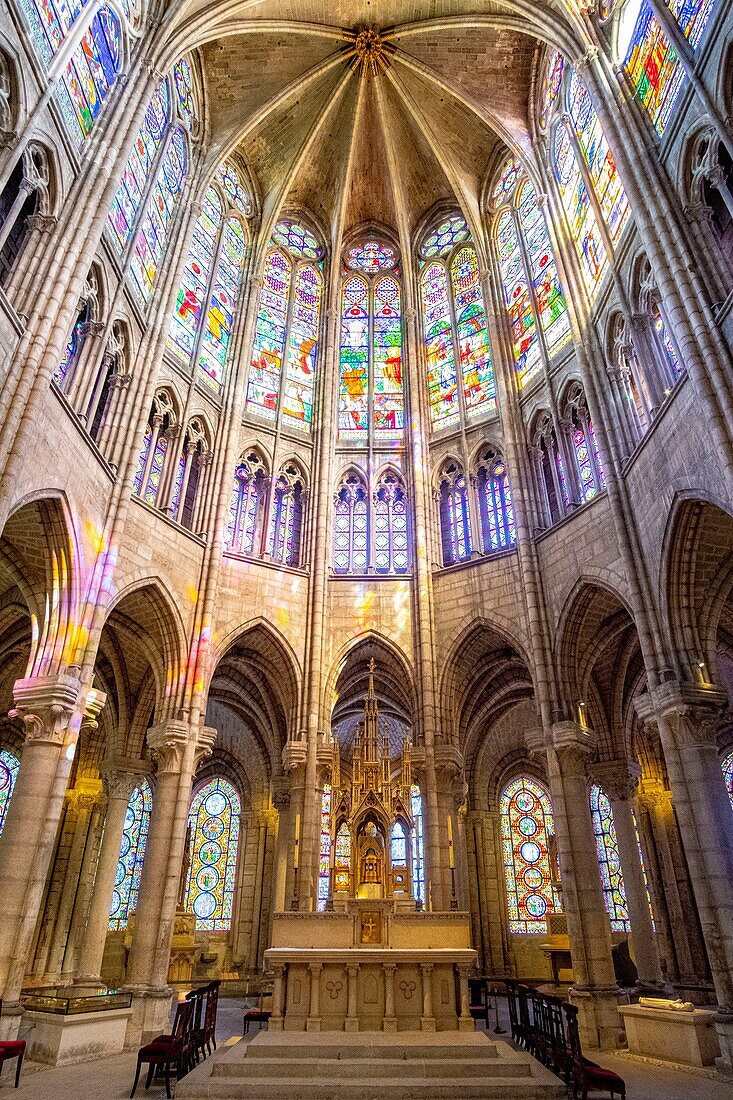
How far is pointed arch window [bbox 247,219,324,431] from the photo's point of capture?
22562 millimetres

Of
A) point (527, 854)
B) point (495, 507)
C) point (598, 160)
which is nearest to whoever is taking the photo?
point (598, 160)

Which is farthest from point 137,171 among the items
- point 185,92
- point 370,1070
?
point 370,1070

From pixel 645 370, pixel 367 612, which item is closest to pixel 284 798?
pixel 367 612

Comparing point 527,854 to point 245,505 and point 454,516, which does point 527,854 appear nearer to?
point 454,516

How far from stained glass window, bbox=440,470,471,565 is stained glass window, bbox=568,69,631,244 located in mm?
7975

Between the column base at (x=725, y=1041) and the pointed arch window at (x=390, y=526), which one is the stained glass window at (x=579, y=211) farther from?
the column base at (x=725, y=1041)

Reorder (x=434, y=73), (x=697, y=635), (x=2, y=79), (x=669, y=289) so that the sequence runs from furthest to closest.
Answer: (x=434, y=73)
(x=697, y=635)
(x=669, y=289)
(x=2, y=79)

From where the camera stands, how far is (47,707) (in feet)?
40.2

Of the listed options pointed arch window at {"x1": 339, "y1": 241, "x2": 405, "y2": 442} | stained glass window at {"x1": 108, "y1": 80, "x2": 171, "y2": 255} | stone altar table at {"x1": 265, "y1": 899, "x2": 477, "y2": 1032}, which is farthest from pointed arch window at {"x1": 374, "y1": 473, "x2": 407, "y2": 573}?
stone altar table at {"x1": 265, "y1": 899, "x2": 477, "y2": 1032}

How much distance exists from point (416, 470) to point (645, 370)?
28.0 feet

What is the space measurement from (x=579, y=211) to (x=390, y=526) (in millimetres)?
10069

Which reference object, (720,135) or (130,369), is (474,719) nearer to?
(130,369)

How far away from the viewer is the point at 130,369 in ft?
54.9

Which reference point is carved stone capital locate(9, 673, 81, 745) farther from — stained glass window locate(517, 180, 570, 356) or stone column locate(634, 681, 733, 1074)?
stained glass window locate(517, 180, 570, 356)
